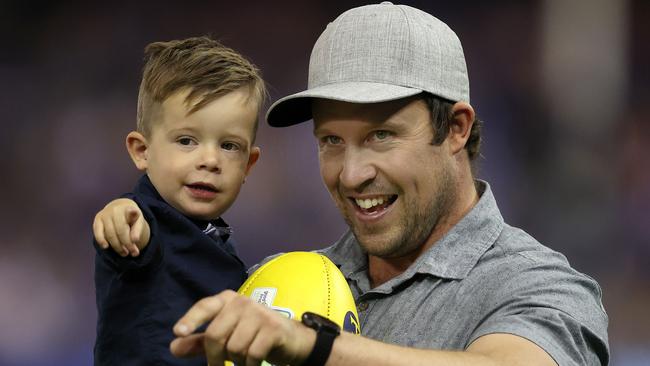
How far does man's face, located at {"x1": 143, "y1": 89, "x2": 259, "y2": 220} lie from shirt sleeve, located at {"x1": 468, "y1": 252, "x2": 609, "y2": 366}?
504mm

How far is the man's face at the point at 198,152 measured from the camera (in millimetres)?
1655

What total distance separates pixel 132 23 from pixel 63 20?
25 cm

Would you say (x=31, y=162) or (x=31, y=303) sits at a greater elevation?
(x=31, y=162)

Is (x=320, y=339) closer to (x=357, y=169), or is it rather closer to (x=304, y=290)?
(x=304, y=290)

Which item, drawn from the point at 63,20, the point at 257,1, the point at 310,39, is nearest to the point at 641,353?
the point at 310,39


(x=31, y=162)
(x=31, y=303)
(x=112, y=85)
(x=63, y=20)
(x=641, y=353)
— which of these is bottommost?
(x=641, y=353)

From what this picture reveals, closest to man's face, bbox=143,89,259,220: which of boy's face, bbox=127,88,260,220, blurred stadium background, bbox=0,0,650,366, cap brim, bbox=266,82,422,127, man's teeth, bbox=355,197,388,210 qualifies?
boy's face, bbox=127,88,260,220

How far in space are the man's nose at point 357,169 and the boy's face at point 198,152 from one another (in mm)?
187

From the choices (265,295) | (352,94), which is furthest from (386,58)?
(265,295)

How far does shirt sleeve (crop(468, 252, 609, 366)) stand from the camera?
1.40 meters

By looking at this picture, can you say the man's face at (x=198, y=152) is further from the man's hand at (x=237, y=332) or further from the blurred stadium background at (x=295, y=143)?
the blurred stadium background at (x=295, y=143)

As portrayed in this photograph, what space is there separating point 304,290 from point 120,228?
0.32 metres

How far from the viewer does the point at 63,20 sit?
363cm

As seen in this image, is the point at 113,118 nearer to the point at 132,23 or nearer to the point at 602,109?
the point at 132,23
